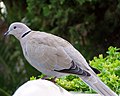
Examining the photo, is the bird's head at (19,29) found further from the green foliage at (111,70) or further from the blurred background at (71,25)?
the blurred background at (71,25)

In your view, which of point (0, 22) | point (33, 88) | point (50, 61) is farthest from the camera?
point (0, 22)

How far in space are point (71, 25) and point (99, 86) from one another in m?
4.13

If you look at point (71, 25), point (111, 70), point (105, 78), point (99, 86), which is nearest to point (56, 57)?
point (99, 86)

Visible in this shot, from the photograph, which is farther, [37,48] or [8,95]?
[8,95]

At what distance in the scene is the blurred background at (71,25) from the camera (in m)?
7.10

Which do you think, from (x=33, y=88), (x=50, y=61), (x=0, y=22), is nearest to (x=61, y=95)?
(x=33, y=88)

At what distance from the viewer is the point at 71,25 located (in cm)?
741

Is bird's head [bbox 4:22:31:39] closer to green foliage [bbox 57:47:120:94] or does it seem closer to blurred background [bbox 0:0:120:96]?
green foliage [bbox 57:47:120:94]

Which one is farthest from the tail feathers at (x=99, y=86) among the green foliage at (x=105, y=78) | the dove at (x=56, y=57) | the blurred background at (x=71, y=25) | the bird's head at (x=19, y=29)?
the blurred background at (x=71, y=25)

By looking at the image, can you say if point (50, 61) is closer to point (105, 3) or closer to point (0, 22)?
point (105, 3)

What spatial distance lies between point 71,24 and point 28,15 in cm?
72

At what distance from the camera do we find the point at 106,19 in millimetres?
7215

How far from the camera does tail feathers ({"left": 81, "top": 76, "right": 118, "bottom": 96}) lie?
10.6 ft

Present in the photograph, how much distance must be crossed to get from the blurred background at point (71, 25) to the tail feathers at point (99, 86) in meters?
3.42
